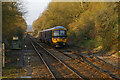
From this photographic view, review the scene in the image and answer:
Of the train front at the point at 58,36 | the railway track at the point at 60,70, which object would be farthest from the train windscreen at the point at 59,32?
the railway track at the point at 60,70

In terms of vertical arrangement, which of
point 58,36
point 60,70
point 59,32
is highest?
point 59,32

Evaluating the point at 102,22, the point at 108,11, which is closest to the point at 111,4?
the point at 108,11

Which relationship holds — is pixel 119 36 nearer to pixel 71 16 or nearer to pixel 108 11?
pixel 108 11

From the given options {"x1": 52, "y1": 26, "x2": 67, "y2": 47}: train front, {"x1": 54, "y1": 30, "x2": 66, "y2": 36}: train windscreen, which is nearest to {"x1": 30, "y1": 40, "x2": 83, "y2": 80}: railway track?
{"x1": 52, "y1": 26, "x2": 67, "y2": 47}: train front

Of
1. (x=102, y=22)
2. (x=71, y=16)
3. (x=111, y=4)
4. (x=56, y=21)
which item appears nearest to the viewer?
(x=111, y=4)

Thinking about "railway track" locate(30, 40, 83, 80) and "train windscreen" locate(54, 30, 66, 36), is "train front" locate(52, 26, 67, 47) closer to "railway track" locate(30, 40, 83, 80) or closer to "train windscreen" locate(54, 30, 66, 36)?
"train windscreen" locate(54, 30, 66, 36)

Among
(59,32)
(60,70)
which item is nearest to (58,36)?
(59,32)

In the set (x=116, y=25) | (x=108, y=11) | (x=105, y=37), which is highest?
(x=108, y=11)

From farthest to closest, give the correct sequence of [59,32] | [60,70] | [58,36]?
1. [59,32]
2. [58,36]
3. [60,70]

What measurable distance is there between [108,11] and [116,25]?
1.94 meters

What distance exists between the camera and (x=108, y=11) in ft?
56.7

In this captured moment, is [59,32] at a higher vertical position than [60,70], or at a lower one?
higher

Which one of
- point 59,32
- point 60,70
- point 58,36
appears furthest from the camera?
point 59,32

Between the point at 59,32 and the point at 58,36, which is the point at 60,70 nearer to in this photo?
the point at 58,36
